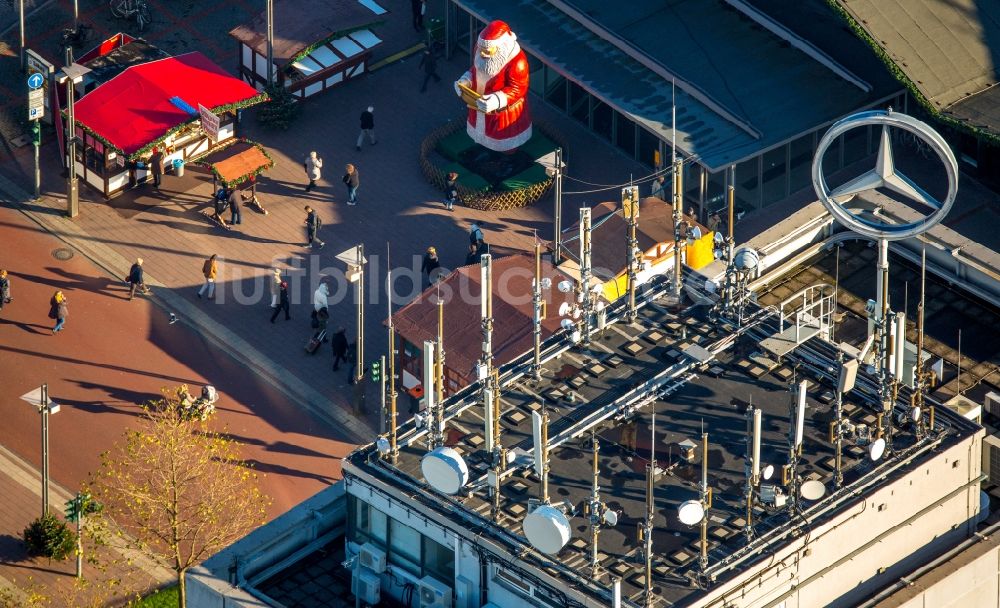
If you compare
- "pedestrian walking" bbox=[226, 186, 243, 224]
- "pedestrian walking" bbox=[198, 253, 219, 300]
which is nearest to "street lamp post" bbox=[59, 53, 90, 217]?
"pedestrian walking" bbox=[226, 186, 243, 224]

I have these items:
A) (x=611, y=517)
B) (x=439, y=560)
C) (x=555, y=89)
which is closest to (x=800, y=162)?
(x=555, y=89)

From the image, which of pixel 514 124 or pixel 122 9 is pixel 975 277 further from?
pixel 122 9

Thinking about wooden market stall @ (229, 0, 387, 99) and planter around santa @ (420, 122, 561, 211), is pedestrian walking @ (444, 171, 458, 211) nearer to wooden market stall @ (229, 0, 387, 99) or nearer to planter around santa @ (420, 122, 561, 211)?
planter around santa @ (420, 122, 561, 211)

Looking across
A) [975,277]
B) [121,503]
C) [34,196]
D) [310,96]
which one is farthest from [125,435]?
[975,277]

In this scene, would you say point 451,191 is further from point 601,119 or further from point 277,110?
point 277,110

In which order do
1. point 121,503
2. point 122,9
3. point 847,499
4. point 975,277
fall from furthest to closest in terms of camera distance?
point 122,9 < point 121,503 < point 975,277 < point 847,499

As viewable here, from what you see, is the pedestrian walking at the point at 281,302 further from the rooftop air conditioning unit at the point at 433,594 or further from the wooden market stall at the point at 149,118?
the rooftop air conditioning unit at the point at 433,594
